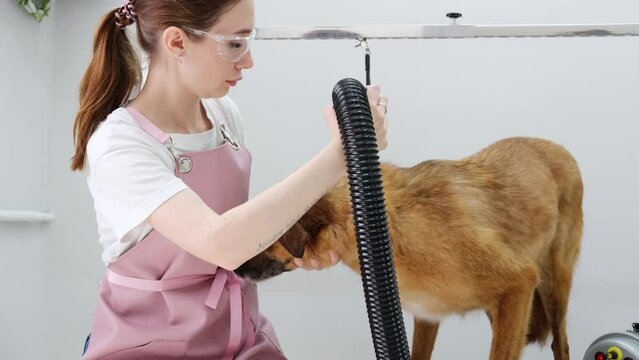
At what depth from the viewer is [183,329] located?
4.31 ft

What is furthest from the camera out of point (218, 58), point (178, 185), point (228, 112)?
point (228, 112)

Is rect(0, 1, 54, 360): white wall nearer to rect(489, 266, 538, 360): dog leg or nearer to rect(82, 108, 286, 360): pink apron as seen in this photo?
rect(82, 108, 286, 360): pink apron

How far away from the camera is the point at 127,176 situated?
3.74 feet

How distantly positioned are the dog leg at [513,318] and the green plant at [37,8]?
163 centimetres

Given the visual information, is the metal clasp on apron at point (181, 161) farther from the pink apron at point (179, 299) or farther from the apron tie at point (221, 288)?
the apron tie at point (221, 288)

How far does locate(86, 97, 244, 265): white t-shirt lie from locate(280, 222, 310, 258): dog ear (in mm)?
247

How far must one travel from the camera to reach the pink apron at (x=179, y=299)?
129 centimetres

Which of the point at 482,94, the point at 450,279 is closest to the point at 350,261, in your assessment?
the point at 450,279

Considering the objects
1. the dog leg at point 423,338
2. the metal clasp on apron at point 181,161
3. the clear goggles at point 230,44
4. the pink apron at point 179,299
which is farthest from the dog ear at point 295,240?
the dog leg at point 423,338

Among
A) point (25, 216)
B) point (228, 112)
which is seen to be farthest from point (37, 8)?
point (228, 112)

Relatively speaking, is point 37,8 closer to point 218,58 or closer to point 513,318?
point 218,58

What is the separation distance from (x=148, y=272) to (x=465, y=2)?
113 cm

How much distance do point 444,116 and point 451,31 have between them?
49cm

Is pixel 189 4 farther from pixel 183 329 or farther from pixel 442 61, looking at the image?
pixel 442 61
